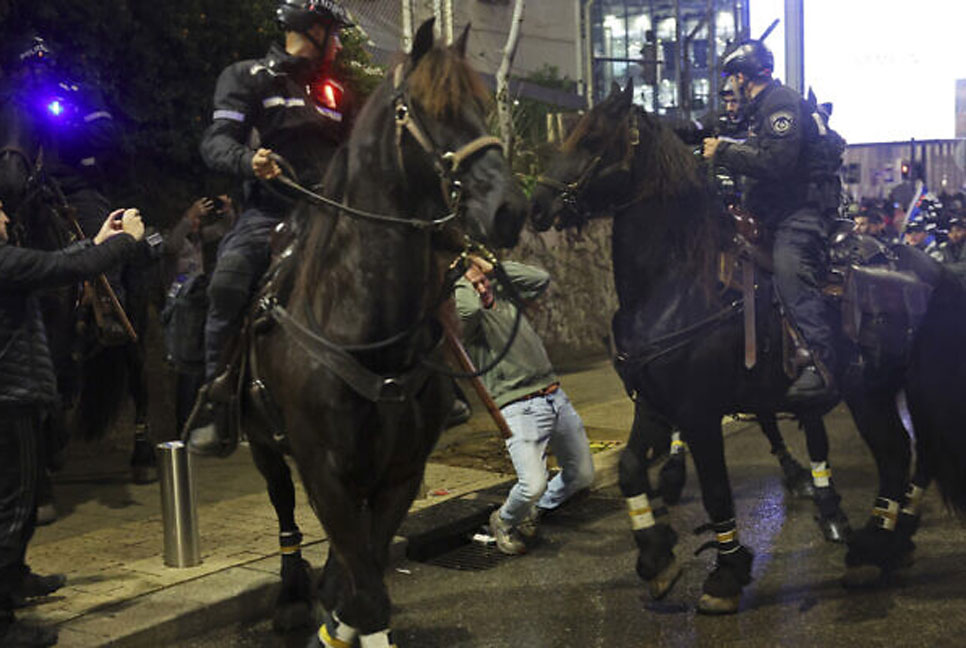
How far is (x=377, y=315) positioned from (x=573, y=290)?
12222 mm

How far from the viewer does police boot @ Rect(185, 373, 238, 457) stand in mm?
4884

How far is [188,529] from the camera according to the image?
241 inches

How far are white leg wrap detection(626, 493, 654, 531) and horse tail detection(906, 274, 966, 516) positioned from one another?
1724 mm

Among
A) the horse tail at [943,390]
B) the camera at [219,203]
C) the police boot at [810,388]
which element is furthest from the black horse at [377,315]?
the camera at [219,203]

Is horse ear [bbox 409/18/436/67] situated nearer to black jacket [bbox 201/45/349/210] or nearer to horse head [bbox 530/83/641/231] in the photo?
black jacket [bbox 201/45/349/210]

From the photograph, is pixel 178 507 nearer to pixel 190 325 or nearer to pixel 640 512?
pixel 190 325

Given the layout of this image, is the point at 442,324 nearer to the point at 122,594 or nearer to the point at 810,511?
the point at 122,594

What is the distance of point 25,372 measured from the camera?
4930mm

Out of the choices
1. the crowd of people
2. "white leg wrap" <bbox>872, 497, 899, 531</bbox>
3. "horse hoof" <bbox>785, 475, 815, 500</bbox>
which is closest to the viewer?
"white leg wrap" <bbox>872, 497, 899, 531</bbox>

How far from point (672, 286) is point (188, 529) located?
9.88ft

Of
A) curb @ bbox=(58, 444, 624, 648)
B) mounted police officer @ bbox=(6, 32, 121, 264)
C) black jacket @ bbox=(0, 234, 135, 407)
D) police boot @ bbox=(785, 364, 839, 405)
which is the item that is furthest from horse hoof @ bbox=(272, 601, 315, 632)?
mounted police officer @ bbox=(6, 32, 121, 264)

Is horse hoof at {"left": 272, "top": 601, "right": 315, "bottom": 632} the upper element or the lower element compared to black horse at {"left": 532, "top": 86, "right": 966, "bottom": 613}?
lower

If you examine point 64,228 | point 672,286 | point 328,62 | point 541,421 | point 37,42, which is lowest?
point 541,421

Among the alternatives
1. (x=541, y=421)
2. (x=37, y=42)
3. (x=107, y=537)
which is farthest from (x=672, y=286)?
(x=37, y=42)
